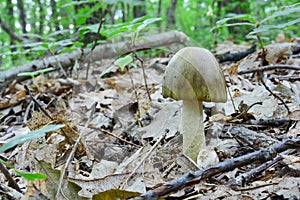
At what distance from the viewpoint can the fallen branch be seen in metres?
1.55

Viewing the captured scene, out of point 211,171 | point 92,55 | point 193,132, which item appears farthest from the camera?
point 92,55

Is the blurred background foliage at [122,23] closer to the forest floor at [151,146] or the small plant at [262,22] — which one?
the small plant at [262,22]

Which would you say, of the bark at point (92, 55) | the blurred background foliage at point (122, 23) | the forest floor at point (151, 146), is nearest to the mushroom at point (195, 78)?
the forest floor at point (151, 146)

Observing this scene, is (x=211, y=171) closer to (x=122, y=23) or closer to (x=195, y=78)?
(x=195, y=78)

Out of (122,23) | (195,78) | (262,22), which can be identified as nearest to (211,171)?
(195,78)

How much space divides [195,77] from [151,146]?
676mm

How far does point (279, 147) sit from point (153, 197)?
757mm

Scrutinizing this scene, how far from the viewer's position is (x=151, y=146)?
2.38 meters

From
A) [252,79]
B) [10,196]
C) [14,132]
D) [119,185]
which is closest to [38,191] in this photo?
[10,196]

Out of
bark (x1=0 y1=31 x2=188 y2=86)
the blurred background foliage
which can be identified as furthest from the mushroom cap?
bark (x1=0 y1=31 x2=188 y2=86)

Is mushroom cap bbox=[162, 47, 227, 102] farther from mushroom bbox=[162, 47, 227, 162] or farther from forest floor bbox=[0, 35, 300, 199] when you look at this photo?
forest floor bbox=[0, 35, 300, 199]

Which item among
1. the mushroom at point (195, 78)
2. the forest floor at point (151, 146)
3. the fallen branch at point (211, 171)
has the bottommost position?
the forest floor at point (151, 146)

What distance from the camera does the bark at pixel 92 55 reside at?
5602mm

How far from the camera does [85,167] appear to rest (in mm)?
2344
